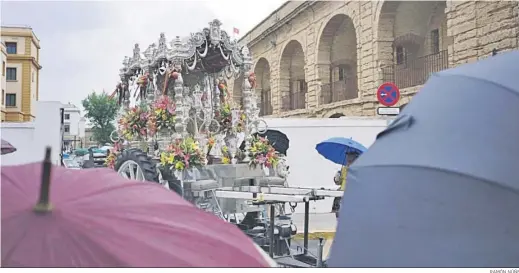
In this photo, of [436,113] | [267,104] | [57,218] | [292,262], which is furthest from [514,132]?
[267,104]

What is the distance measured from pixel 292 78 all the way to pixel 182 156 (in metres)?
18.1

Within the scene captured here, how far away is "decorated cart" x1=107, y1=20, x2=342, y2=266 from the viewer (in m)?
6.68

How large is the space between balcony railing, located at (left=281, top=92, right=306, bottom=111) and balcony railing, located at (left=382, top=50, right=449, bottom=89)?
22.2 ft

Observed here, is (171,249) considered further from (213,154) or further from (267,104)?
(267,104)

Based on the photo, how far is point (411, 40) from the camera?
17.5 m

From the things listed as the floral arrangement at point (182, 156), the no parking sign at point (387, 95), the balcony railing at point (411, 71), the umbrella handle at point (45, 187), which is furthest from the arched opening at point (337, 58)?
the umbrella handle at point (45, 187)

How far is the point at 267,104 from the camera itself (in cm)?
2808

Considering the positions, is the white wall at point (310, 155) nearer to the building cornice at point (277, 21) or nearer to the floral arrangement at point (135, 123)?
the floral arrangement at point (135, 123)

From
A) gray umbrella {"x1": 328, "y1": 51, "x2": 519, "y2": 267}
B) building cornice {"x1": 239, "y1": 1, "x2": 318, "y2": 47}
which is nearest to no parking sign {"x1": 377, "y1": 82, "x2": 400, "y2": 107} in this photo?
gray umbrella {"x1": 328, "y1": 51, "x2": 519, "y2": 267}

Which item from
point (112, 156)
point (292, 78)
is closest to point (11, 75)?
point (112, 156)

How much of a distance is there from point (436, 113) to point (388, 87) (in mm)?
7459

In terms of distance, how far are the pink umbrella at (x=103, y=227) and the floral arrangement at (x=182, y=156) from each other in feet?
14.7

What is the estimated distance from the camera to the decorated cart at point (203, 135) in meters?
6.68

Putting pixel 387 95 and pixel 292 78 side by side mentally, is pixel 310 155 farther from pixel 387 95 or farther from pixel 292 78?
pixel 292 78
